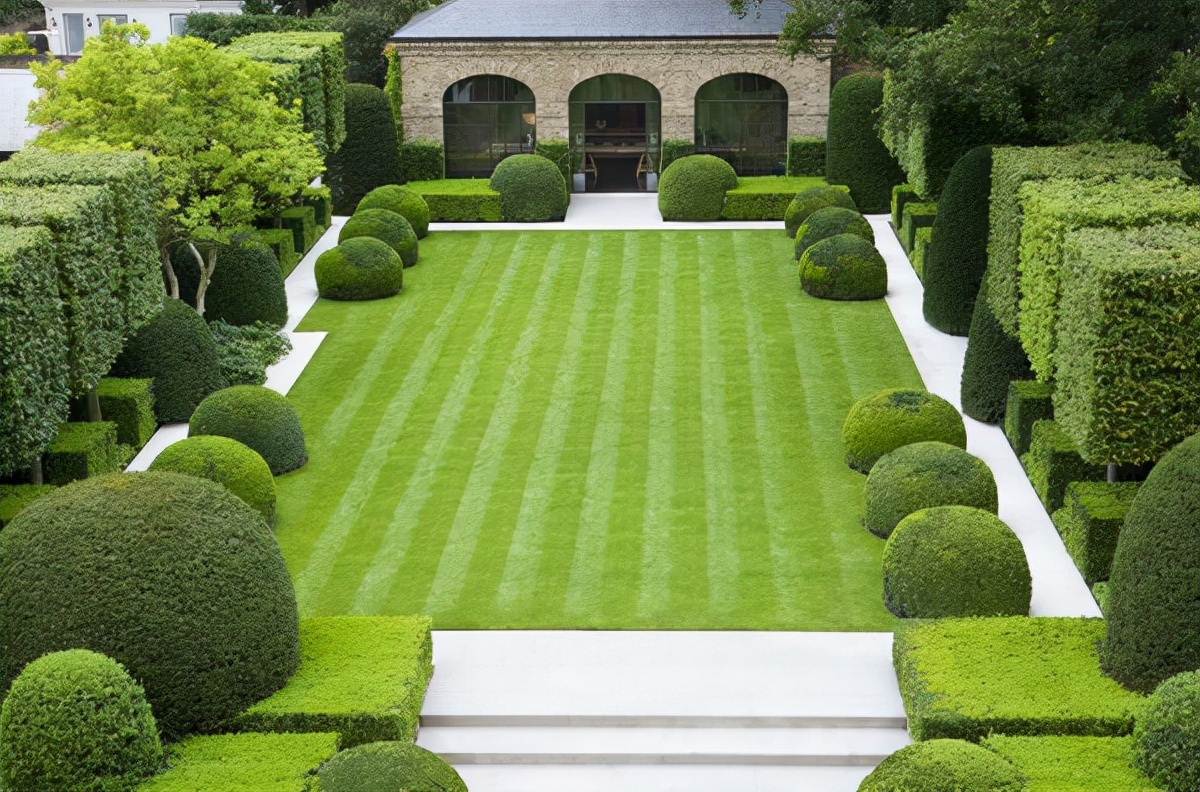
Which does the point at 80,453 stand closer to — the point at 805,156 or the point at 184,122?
the point at 184,122

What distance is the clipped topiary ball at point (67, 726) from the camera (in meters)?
15.4

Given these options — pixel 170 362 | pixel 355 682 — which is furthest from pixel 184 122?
pixel 355 682

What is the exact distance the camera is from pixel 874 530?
24188mm

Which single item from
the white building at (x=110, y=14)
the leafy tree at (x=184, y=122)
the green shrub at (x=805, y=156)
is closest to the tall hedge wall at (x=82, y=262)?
the leafy tree at (x=184, y=122)

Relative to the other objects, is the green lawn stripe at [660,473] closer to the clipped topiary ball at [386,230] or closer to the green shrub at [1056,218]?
the green shrub at [1056,218]

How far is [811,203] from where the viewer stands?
4241 cm

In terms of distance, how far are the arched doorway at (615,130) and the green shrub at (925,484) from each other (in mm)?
27302

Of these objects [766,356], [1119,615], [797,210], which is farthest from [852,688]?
[797,210]

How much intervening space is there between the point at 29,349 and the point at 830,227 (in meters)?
21.4

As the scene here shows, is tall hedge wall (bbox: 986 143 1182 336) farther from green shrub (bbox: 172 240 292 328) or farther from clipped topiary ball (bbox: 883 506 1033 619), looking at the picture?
green shrub (bbox: 172 240 292 328)

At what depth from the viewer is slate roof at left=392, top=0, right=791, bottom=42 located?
48594 mm

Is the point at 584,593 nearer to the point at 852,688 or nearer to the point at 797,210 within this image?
the point at 852,688

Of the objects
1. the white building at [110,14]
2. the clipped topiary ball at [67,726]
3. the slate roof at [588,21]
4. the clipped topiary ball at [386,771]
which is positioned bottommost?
the clipped topiary ball at [386,771]

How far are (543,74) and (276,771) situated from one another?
35.2 m
